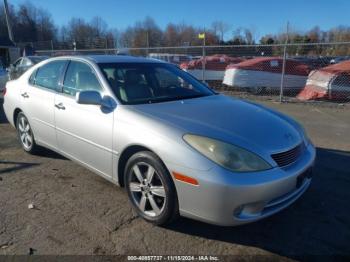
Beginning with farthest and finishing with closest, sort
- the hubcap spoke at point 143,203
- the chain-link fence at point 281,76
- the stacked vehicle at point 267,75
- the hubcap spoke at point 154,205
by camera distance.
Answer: the stacked vehicle at point 267,75
the chain-link fence at point 281,76
the hubcap spoke at point 143,203
the hubcap spoke at point 154,205

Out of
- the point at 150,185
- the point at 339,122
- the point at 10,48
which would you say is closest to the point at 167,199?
the point at 150,185

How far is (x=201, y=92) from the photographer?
4.49 meters

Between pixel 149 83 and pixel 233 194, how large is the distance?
196cm

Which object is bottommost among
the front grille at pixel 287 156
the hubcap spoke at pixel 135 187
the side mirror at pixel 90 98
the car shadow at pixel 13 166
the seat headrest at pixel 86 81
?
the car shadow at pixel 13 166

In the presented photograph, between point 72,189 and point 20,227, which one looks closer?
point 20,227

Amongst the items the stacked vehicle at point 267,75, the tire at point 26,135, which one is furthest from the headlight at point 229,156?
the stacked vehicle at point 267,75

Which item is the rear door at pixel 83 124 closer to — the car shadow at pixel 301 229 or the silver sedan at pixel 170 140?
the silver sedan at pixel 170 140

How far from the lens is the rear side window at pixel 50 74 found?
15.4 feet

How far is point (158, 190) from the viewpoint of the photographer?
3229 millimetres

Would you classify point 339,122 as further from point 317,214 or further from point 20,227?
point 20,227

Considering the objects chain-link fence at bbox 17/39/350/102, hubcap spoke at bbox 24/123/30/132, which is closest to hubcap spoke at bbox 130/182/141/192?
hubcap spoke at bbox 24/123/30/132

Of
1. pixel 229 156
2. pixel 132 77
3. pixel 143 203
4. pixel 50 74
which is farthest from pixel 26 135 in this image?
pixel 229 156

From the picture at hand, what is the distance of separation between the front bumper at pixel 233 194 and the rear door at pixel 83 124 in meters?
1.03

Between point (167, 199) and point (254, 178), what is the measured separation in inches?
30.6
